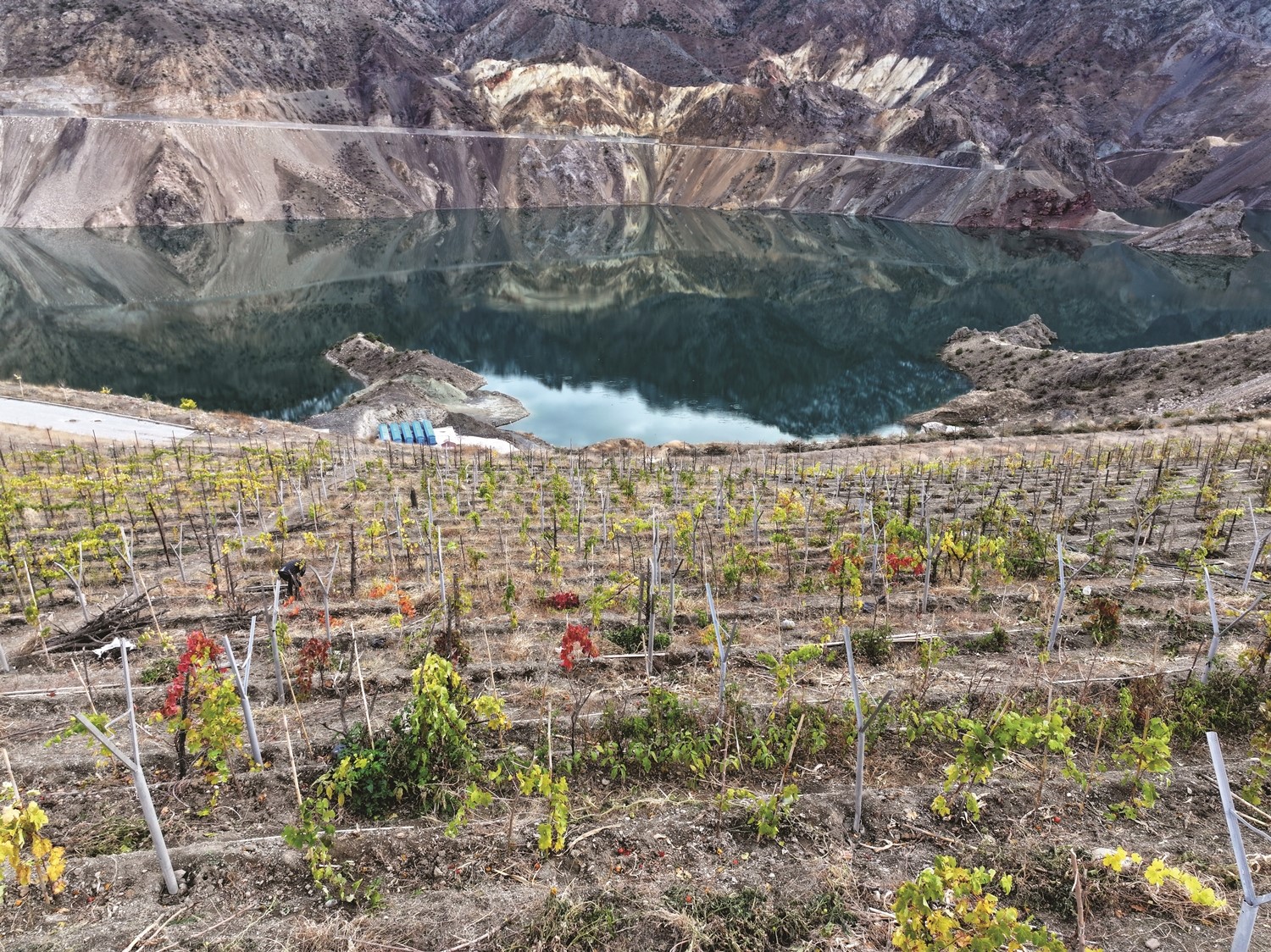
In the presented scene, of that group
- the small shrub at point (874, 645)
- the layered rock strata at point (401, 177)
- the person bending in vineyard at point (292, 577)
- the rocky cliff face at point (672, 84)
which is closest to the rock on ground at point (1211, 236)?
the layered rock strata at point (401, 177)

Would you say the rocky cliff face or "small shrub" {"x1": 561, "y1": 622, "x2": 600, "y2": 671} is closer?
"small shrub" {"x1": 561, "y1": 622, "x2": 600, "y2": 671}

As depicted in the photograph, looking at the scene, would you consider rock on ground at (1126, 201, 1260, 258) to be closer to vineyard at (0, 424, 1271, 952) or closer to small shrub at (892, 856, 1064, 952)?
vineyard at (0, 424, 1271, 952)

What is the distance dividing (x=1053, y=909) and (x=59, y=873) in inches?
266

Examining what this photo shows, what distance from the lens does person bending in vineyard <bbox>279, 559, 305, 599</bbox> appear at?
10328mm

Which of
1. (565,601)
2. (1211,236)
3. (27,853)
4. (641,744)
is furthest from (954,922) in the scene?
(1211,236)

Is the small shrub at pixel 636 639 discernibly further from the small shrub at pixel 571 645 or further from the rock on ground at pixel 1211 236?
the rock on ground at pixel 1211 236

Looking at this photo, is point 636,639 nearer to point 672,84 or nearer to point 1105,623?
point 1105,623

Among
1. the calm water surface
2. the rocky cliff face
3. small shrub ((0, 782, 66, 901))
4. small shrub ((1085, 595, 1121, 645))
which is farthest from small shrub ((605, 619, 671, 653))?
the rocky cliff face

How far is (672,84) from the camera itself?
16875cm

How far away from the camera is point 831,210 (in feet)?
415

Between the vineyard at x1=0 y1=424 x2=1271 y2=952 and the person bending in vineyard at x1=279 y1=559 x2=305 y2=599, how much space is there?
0.20m

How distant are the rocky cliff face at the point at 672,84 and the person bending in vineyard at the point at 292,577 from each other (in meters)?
104

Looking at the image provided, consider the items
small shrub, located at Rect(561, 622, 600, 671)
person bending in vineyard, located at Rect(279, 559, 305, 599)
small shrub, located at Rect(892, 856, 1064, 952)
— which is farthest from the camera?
person bending in vineyard, located at Rect(279, 559, 305, 599)

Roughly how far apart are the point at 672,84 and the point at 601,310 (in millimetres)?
126323
